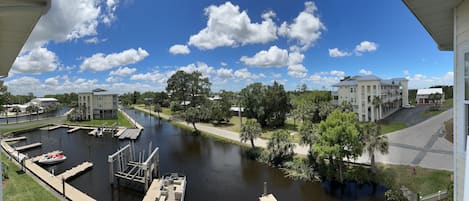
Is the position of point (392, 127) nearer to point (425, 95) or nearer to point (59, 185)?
point (425, 95)

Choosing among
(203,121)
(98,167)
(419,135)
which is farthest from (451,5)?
(203,121)

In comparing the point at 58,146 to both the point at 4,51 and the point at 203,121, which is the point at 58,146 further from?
the point at 4,51

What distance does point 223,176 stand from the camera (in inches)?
675

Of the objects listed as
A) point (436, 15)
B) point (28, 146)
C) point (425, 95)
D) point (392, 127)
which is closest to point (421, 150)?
point (392, 127)

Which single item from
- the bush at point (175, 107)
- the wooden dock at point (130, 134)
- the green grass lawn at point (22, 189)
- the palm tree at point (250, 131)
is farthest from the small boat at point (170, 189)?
the bush at point (175, 107)

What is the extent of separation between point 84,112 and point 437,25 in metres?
51.2

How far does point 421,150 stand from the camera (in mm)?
18109

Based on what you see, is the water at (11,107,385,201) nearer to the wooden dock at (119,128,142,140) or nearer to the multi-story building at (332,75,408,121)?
the wooden dock at (119,128,142,140)

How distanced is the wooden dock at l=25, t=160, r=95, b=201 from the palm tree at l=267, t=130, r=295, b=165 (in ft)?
39.6

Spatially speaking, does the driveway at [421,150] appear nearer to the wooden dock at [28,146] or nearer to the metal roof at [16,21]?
the metal roof at [16,21]

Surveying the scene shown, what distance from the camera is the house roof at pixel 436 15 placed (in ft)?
10.8

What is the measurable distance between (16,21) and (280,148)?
17506 millimetres

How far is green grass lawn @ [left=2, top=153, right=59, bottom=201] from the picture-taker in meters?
12.1

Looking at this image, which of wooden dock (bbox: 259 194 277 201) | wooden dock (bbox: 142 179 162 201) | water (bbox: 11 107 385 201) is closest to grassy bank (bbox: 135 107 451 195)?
water (bbox: 11 107 385 201)
